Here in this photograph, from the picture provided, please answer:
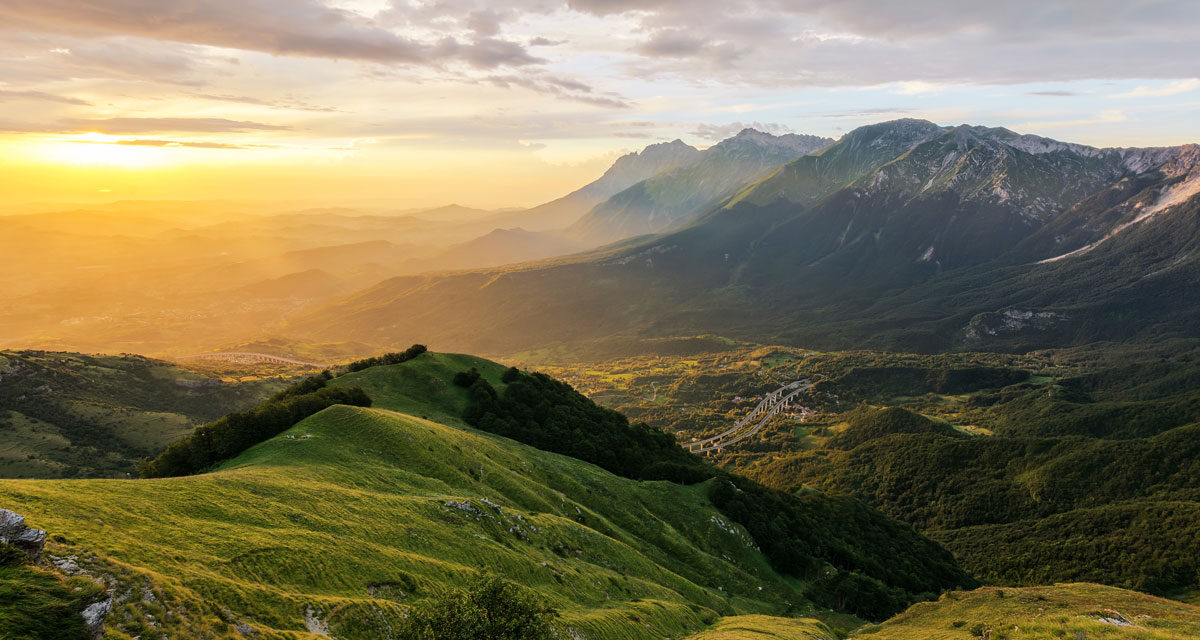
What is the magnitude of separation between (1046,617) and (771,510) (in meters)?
61.6

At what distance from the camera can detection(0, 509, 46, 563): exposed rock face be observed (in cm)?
2169

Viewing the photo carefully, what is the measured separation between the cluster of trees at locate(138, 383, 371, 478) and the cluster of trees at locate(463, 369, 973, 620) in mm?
37385

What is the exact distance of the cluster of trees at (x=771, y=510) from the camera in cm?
10469

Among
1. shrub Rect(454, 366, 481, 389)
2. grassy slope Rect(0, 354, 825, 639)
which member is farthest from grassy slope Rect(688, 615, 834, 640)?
shrub Rect(454, 366, 481, 389)

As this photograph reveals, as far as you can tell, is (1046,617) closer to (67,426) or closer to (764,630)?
(764,630)

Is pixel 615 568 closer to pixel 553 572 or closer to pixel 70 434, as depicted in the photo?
pixel 553 572

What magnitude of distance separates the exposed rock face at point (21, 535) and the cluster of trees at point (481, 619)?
17.3 meters

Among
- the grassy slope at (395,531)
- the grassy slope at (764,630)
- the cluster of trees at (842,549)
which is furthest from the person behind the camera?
the cluster of trees at (842,549)

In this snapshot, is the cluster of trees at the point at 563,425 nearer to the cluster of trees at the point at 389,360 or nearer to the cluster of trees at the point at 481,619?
the cluster of trees at the point at 389,360

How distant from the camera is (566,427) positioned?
12519 centimetres

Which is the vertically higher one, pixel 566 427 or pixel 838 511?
pixel 566 427

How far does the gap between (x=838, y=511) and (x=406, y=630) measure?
473 ft

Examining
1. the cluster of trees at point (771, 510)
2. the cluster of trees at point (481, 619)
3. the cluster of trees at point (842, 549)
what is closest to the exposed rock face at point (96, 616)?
the cluster of trees at point (481, 619)

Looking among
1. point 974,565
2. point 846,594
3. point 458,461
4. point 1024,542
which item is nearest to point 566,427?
point 458,461
